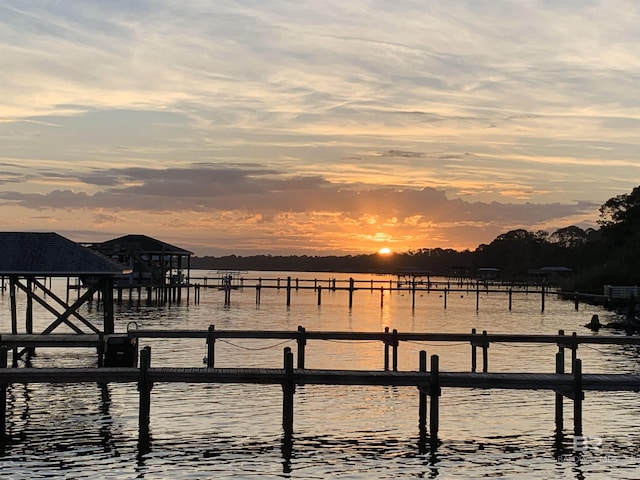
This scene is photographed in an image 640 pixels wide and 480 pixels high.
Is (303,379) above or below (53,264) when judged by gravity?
below

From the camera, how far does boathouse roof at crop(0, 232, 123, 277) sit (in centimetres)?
3547

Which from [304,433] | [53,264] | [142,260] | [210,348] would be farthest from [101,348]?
[142,260]

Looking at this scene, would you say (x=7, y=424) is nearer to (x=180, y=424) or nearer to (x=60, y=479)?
(x=180, y=424)

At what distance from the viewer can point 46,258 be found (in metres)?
36.1

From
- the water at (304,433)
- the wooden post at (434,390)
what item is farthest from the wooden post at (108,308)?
the wooden post at (434,390)

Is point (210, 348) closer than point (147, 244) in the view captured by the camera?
Yes

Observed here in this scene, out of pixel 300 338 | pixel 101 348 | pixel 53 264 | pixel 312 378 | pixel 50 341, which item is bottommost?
pixel 101 348

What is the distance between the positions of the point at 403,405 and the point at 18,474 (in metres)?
13.5

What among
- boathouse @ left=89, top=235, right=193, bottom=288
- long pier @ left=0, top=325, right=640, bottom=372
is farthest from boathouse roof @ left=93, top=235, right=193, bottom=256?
long pier @ left=0, top=325, right=640, bottom=372

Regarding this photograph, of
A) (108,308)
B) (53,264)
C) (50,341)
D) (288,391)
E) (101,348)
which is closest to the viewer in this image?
(288,391)

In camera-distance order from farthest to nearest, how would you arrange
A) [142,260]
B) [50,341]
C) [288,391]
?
[142,260]
[50,341]
[288,391]

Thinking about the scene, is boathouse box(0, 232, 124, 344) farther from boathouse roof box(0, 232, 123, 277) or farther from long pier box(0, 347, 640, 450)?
long pier box(0, 347, 640, 450)

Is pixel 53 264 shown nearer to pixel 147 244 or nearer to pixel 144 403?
pixel 144 403

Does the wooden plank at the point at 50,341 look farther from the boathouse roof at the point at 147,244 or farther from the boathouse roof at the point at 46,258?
the boathouse roof at the point at 147,244
